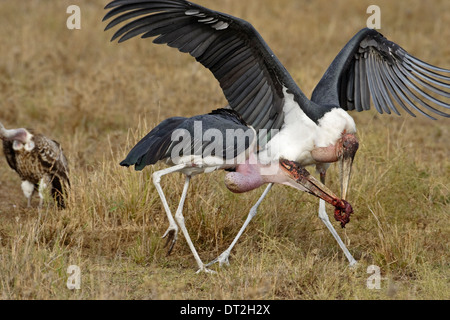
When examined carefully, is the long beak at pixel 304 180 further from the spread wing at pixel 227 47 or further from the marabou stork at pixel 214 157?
the spread wing at pixel 227 47

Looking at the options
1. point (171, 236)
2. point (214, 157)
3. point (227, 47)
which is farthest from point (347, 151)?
point (171, 236)

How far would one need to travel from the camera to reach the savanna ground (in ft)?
14.7

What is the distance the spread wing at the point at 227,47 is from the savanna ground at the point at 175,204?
88 cm

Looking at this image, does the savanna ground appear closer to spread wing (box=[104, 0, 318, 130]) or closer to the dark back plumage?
the dark back plumage

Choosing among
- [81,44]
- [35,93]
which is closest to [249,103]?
[35,93]

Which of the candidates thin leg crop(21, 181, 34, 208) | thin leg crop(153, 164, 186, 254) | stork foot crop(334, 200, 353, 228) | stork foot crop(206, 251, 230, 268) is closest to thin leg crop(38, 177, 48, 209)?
thin leg crop(21, 181, 34, 208)

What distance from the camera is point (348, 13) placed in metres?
12.1

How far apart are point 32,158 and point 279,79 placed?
8.79 feet

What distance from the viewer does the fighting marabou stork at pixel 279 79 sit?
4.41 m

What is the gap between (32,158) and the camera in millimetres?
6402

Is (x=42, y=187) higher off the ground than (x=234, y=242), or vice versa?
(x=42, y=187)

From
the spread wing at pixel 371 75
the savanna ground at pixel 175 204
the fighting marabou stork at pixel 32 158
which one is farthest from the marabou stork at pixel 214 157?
the fighting marabou stork at pixel 32 158

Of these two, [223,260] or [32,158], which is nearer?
[223,260]

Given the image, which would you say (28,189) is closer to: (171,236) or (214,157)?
(171,236)
